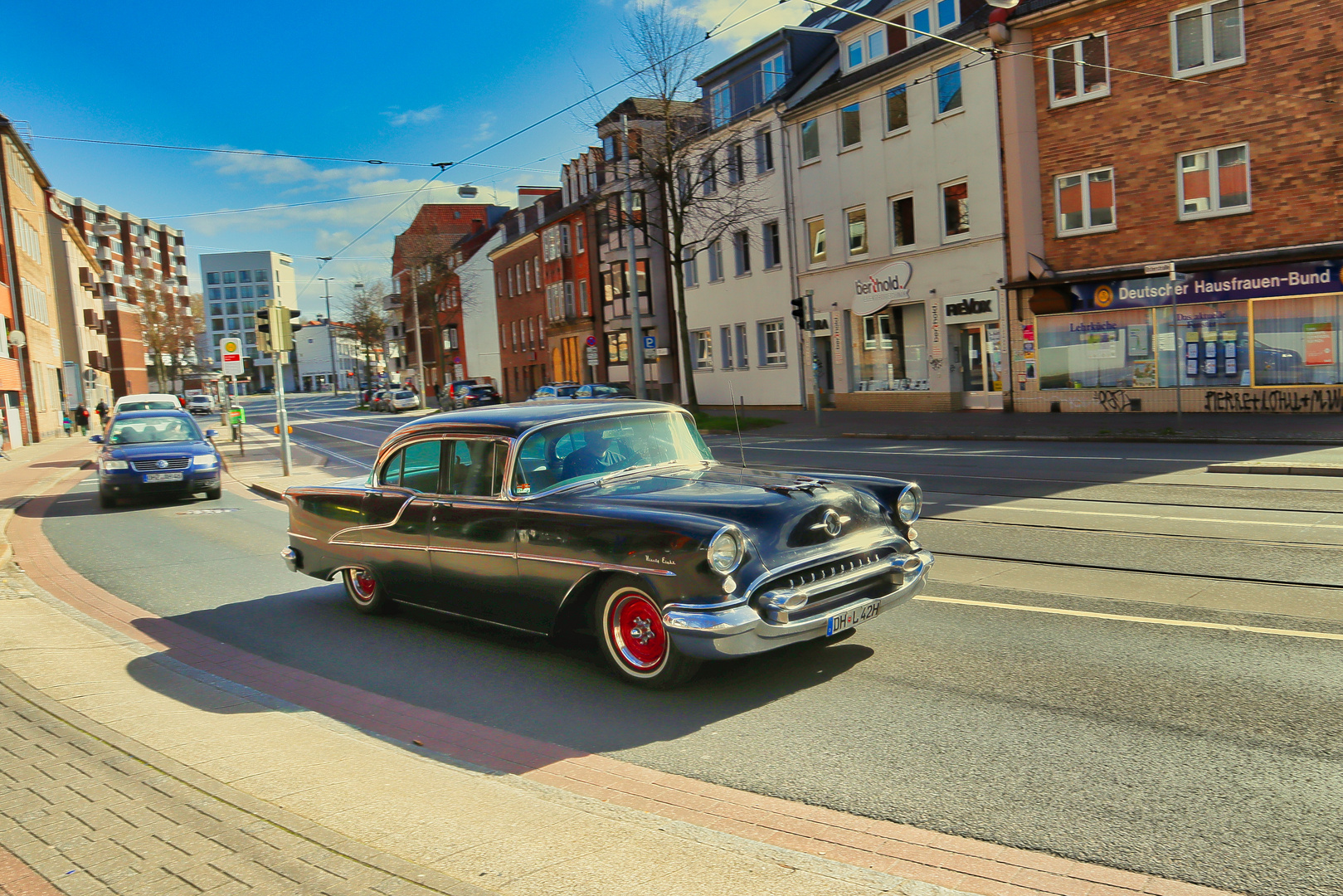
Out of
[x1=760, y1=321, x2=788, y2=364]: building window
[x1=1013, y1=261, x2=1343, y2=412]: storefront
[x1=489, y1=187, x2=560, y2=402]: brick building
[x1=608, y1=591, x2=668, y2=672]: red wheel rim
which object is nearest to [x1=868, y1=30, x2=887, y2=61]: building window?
[x1=760, y1=321, x2=788, y2=364]: building window

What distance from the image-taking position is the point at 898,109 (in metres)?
29.3

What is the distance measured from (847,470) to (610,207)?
3460cm

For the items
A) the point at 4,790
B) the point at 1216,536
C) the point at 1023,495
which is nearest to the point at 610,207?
the point at 1023,495

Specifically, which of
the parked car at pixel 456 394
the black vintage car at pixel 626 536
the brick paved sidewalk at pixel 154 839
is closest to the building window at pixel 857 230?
the parked car at pixel 456 394

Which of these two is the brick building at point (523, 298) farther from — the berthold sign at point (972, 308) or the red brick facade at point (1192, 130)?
the red brick facade at point (1192, 130)

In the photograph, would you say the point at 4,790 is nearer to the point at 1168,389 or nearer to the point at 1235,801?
the point at 1235,801

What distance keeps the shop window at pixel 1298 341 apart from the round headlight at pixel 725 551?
780 inches

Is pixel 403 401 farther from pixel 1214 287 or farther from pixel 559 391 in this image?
pixel 1214 287

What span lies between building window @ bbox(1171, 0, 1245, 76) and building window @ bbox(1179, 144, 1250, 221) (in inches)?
69.2

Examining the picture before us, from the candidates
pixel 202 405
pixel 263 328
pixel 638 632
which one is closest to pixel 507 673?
pixel 638 632

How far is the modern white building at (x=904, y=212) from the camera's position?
87.5 feet

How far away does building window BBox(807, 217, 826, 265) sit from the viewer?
33.1 m

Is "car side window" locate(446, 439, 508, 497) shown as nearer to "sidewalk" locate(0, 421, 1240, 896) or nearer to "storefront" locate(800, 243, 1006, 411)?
"sidewalk" locate(0, 421, 1240, 896)

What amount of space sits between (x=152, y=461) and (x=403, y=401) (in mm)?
50181
